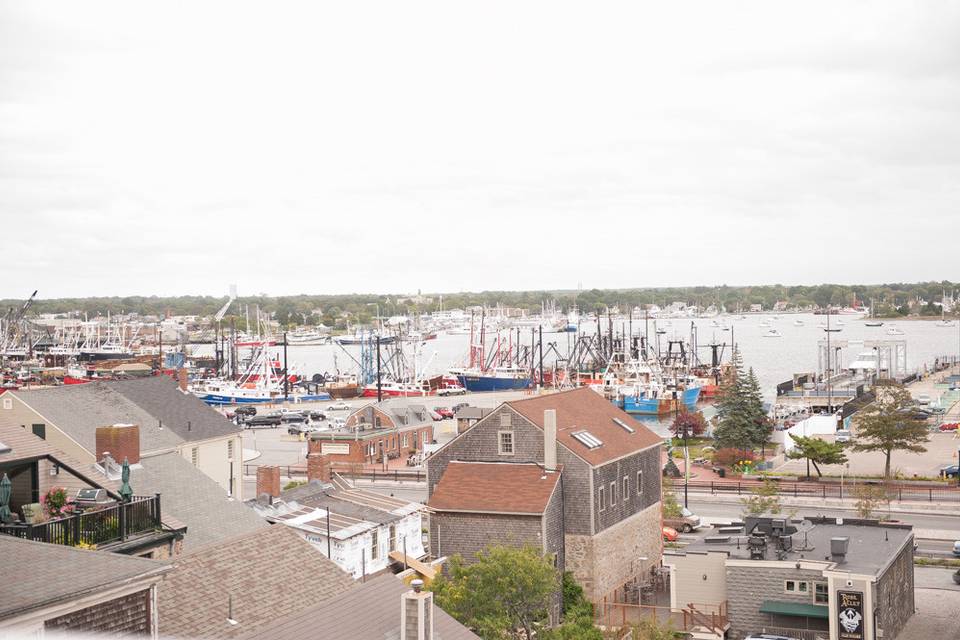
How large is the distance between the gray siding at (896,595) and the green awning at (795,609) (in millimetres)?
1734

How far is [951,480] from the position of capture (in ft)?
214

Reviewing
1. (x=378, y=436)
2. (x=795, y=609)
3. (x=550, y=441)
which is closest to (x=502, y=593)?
(x=550, y=441)

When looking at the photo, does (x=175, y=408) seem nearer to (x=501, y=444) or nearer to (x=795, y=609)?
(x=501, y=444)

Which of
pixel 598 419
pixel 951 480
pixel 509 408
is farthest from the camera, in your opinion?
pixel 951 480

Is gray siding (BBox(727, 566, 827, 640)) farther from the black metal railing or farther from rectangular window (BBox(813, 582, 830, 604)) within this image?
the black metal railing

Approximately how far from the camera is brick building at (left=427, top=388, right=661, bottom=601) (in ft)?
133

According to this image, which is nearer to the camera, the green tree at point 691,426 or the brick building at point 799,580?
the brick building at point 799,580

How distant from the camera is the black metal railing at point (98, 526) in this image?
17.5 meters

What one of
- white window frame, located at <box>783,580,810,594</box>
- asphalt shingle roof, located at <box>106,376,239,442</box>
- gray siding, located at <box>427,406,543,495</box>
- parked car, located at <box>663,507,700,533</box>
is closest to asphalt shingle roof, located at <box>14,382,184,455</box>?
asphalt shingle roof, located at <box>106,376,239,442</box>

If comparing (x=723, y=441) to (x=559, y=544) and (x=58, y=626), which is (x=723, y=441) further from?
(x=58, y=626)

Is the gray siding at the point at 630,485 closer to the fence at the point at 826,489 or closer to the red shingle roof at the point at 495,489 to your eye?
the red shingle roof at the point at 495,489

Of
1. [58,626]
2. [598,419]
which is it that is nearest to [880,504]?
[598,419]

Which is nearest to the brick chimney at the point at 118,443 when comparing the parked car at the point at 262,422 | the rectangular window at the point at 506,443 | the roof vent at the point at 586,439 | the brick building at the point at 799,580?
the rectangular window at the point at 506,443

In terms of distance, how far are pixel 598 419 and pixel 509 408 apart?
5.67 metres
